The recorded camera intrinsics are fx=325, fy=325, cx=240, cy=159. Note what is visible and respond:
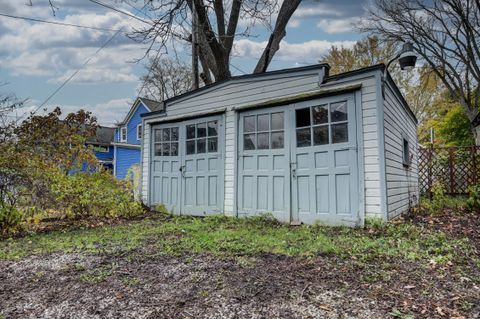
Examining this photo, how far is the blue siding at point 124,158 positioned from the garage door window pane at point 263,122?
1613cm

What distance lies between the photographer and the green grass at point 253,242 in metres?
3.38

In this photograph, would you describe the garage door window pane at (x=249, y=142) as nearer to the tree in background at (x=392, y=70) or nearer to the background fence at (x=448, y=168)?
the background fence at (x=448, y=168)

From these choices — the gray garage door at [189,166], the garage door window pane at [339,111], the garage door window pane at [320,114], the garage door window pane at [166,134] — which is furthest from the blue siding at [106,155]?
the garage door window pane at [339,111]

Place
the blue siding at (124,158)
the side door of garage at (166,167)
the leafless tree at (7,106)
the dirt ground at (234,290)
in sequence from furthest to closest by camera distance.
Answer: the blue siding at (124,158), the side door of garage at (166,167), the leafless tree at (7,106), the dirt ground at (234,290)

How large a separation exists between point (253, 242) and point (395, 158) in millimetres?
3032

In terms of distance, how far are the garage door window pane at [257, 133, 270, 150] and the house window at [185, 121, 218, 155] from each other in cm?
100

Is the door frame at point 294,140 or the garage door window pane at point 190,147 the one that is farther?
the garage door window pane at point 190,147

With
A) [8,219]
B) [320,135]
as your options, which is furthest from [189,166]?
[8,219]

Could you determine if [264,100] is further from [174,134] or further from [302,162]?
[174,134]

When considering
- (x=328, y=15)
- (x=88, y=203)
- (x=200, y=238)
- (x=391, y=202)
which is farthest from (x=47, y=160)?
(x=328, y=15)

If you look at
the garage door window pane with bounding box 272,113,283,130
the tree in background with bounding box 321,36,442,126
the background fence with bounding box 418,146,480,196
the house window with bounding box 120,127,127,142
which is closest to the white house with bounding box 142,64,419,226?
the garage door window pane with bounding box 272,113,283,130

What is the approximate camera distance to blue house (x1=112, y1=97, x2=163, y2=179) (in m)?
20.2

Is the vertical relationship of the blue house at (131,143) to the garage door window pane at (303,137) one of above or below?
above

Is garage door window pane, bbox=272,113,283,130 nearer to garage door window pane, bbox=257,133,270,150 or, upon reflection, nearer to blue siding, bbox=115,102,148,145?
garage door window pane, bbox=257,133,270,150
